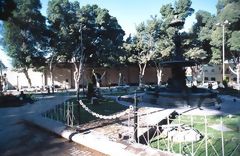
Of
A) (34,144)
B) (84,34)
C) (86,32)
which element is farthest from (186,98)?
(86,32)

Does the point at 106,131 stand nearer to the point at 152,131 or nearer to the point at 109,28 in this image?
the point at 152,131

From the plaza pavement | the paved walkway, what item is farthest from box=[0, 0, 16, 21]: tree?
the paved walkway

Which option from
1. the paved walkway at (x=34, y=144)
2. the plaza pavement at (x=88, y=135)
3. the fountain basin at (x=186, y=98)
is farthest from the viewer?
the fountain basin at (x=186, y=98)

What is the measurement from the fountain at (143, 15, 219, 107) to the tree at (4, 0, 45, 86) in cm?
2232

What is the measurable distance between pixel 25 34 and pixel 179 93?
88.4 ft

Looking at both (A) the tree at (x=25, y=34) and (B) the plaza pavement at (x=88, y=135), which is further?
(A) the tree at (x=25, y=34)

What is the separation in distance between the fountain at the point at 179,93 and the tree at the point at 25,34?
22.3m

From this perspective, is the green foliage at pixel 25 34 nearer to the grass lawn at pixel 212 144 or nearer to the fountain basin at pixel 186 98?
the fountain basin at pixel 186 98

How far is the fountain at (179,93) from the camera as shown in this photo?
1703cm

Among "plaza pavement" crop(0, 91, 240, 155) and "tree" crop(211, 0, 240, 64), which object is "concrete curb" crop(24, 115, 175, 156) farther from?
"tree" crop(211, 0, 240, 64)

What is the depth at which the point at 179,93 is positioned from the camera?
1759 cm

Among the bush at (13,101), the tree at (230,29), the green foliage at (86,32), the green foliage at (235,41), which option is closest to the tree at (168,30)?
the tree at (230,29)

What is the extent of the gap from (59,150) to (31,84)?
39599 millimetres

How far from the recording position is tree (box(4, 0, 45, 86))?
3553cm
